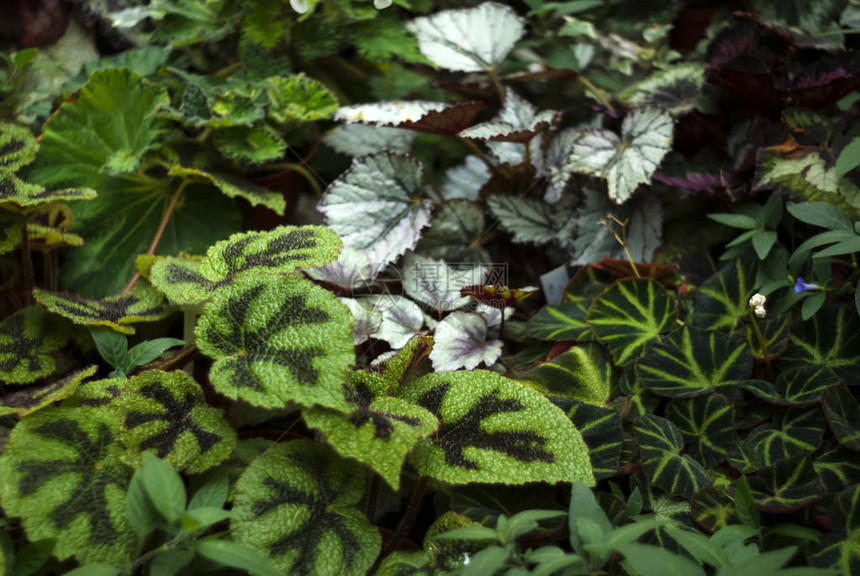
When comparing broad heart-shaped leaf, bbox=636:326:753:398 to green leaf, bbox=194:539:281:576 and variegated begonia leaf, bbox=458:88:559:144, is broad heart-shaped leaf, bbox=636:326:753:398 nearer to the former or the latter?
variegated begonia leaf, bbox=458:88:559:144

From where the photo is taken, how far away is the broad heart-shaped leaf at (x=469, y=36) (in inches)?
58.2

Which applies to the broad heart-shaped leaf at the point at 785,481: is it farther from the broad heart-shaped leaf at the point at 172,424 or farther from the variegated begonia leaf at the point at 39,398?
the variegated begonia leaf at the point at 39,398

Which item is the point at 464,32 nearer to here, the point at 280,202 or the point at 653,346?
the point at 280,202

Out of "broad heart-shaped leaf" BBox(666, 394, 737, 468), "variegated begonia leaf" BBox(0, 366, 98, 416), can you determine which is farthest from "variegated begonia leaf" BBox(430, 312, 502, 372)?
"variegated begonia leaf" BBox(0, 366, 98, 416)

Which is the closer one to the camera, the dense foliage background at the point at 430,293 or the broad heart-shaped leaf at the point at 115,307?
the dense foliage background at the point at 430,293

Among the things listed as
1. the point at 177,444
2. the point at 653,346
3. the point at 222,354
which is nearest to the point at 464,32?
the point at 653,346

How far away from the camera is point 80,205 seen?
131 centimetres

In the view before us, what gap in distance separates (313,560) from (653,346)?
2.11 ft

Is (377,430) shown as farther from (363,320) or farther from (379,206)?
(379,206)

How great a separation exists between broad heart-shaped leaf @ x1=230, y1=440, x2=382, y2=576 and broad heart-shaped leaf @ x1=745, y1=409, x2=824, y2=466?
59cm

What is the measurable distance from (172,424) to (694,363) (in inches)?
32.2

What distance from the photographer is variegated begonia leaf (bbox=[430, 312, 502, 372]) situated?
105 centimetres

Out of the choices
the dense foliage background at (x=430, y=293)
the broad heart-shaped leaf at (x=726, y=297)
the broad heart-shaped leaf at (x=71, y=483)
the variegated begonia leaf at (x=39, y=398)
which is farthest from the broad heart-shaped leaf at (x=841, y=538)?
the variegated begonia leaf at (x=39, y=398)

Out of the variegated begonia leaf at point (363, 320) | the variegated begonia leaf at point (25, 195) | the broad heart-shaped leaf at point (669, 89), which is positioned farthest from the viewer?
the broad heart-shaped leaf at point (669, 89)
